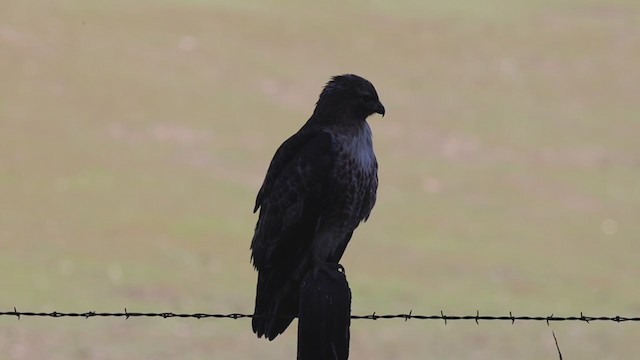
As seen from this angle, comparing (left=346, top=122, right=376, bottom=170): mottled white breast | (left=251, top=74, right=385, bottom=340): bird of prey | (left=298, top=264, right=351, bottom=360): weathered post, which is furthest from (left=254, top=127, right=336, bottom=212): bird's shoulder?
(left=298, top=264, right=351, bottom=360): weathered post

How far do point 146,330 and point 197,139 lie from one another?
1128 centimetres

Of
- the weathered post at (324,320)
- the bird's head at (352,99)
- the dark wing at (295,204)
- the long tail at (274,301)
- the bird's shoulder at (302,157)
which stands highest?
the bird's head at (352,99)

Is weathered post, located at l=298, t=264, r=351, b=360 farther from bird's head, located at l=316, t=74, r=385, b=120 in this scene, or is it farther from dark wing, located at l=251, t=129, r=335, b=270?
bird's head, located at l=316, t=74, r=385, b=120

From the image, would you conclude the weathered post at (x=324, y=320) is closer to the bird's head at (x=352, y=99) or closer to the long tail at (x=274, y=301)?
the long tail at (x=274, y=301)

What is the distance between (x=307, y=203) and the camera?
7.78 metres

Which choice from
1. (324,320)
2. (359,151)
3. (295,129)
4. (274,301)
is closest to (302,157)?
(359,151)

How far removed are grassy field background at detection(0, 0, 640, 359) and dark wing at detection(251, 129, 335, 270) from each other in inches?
367

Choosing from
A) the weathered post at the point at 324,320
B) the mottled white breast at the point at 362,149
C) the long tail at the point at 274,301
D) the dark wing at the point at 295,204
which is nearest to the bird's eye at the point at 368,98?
the mottled white breast at the point at 362,149

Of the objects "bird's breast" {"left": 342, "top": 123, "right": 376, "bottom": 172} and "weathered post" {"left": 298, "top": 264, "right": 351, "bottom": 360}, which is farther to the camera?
"bird's breast" {"left": 342, "top": 123, "right": 376, "bottom": 172}

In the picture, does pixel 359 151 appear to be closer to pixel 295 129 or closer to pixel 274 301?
pixel 274 301

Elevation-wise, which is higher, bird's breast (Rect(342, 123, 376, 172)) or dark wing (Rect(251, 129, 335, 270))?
bird's breast (Rect(342, 123, 376, 172))

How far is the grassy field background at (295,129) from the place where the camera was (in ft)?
61.6

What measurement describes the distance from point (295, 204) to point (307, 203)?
0.06m

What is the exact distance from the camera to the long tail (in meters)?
7.38
